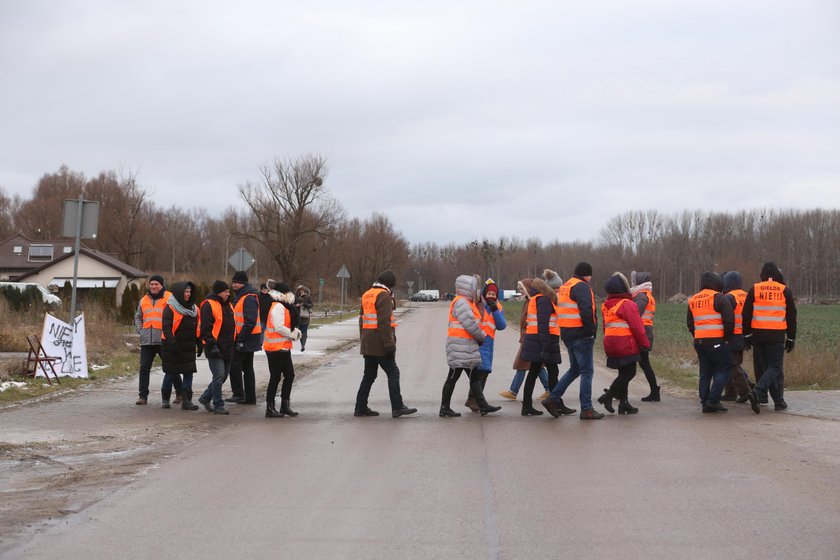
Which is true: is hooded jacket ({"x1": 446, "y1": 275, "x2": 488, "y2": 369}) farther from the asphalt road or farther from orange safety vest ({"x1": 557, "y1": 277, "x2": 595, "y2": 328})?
orange safety vest ({"x1": 557, "y1": 277, "x2": 595, "y2": 328})

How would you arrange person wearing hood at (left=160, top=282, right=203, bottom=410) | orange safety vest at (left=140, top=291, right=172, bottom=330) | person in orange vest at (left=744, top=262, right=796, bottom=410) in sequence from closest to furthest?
person in orange vest at (left=744, top=262, right=796, bottom=410) < person wearing hood at (left=160, top=282, right=203, bottom=410) < orange safety vest at (left=140, top=291, right=172, bottom=330)

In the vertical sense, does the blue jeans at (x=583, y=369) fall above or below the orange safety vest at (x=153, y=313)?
below

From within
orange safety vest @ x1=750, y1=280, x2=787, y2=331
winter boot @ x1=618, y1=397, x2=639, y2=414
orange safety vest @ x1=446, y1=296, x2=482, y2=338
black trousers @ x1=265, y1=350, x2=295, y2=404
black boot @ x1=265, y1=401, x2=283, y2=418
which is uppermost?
orange safety vest @ x1=750, y1=280, x2=787, y2=331

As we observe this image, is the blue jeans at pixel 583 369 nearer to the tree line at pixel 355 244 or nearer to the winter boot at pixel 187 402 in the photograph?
the winter boot at pixel 187 402

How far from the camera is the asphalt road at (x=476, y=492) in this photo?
5.56 meters

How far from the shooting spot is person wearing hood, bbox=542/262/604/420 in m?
11.2

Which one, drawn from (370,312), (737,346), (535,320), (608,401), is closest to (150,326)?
(370,312)

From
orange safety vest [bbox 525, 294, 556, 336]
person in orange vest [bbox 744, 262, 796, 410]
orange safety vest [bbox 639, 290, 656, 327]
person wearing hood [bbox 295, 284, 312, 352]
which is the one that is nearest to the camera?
person in orange vest [bbox 744, 262, 796, 410]

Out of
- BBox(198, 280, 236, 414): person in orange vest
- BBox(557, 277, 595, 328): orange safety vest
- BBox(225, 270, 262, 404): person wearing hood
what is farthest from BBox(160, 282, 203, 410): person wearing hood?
BBox(557, 277, 595, 328): orange safety vest

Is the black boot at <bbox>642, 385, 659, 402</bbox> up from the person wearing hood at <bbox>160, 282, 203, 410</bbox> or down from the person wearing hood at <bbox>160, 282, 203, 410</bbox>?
down

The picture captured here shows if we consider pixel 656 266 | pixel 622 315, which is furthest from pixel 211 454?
pixel 656 266

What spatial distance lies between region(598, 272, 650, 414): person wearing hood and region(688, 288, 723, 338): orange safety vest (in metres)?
0.73

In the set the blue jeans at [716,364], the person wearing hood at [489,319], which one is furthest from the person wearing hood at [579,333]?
the blue jeans at [716,364]

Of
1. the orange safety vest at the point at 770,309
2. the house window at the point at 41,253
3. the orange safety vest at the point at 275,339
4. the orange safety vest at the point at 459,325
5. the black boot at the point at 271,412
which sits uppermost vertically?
the house window at the point at 41,253
